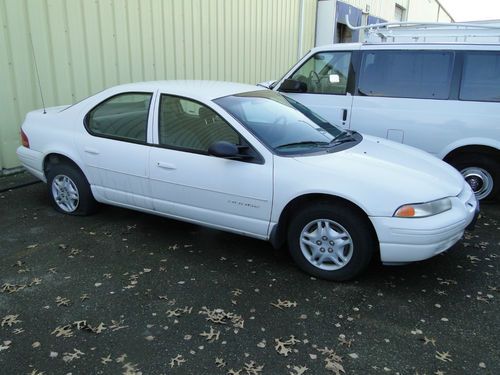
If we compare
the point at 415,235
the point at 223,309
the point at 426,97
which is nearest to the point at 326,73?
the point at 426,97

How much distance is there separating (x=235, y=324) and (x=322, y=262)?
96 centimetres

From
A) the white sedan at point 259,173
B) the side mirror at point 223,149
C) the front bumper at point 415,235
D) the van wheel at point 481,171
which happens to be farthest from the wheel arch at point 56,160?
the van wheel at point 481,171

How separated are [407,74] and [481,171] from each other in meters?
1.50

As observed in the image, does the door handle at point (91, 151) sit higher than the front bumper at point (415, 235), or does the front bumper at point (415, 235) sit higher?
the door handle at point (91, 151)

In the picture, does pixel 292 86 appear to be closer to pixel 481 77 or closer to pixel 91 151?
pixel 481 77

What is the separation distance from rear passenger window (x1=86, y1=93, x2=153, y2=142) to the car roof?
0.12 metres

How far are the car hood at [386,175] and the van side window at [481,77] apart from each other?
179 cm

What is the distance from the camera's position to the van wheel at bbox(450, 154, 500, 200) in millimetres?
5566

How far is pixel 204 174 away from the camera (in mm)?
3979

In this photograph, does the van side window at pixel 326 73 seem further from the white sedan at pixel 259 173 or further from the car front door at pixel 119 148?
the car front door at pixel 119 148

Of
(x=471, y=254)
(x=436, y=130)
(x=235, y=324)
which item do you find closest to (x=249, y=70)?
(x=436, y=130)

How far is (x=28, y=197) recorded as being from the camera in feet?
19.1

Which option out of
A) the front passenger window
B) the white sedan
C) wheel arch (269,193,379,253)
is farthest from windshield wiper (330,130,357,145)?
the front passenger window

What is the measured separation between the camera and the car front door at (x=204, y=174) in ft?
12.5
